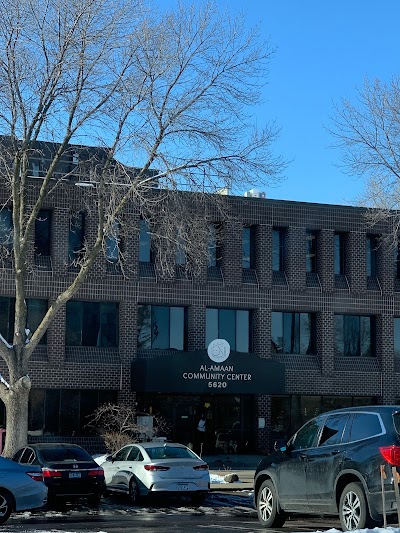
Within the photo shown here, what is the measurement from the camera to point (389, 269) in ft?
130

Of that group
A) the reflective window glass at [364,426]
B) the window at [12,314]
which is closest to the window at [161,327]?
the window at [12,314]

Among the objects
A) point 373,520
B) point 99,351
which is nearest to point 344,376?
point 99,351

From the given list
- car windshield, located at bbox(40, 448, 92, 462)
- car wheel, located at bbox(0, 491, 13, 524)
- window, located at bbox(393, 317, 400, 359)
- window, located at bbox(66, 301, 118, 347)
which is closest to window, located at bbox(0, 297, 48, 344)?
window, located at bbox(66, 301, 118, 347)

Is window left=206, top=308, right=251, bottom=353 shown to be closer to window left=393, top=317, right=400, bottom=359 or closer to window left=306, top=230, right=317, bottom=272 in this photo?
window left=306, top=230, right=317, bottom=272

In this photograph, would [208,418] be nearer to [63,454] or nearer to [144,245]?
[144,245]

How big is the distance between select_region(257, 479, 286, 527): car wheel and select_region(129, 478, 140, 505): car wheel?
5.74m

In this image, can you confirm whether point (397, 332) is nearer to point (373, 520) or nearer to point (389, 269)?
point (389, 269)

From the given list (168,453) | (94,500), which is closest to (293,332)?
(168,453)

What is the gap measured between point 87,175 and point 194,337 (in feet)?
37.8

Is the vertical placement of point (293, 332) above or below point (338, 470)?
above

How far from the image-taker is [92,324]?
34.9 m

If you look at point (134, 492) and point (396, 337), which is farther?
point (396, 337)

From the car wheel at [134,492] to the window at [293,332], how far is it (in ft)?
57.1

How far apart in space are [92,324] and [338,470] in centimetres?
2248
